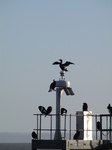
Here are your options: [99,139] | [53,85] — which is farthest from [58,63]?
[99,139]

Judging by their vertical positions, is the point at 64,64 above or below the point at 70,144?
above

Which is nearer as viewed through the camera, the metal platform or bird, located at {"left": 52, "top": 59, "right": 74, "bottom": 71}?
the metal platform

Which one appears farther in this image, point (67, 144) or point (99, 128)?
point (99, 128)

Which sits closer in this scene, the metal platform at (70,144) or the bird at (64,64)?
the metal platform at (70,144)

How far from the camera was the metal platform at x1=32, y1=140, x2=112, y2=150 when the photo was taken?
4669 centimetres

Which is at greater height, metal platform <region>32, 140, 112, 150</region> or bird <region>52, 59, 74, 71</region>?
bird <region>52, 59, 74, 71</region>

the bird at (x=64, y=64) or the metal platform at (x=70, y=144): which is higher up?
the bird at (x=64, y=64)

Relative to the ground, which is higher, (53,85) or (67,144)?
(53,85)

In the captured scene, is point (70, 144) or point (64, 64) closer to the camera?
point (70, 144)

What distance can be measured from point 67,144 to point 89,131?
3259mm

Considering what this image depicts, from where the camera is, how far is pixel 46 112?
4891 centimetres

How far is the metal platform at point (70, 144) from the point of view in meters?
46.7

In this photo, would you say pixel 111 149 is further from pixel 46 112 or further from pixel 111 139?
pixel 46 112

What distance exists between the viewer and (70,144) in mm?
46906
